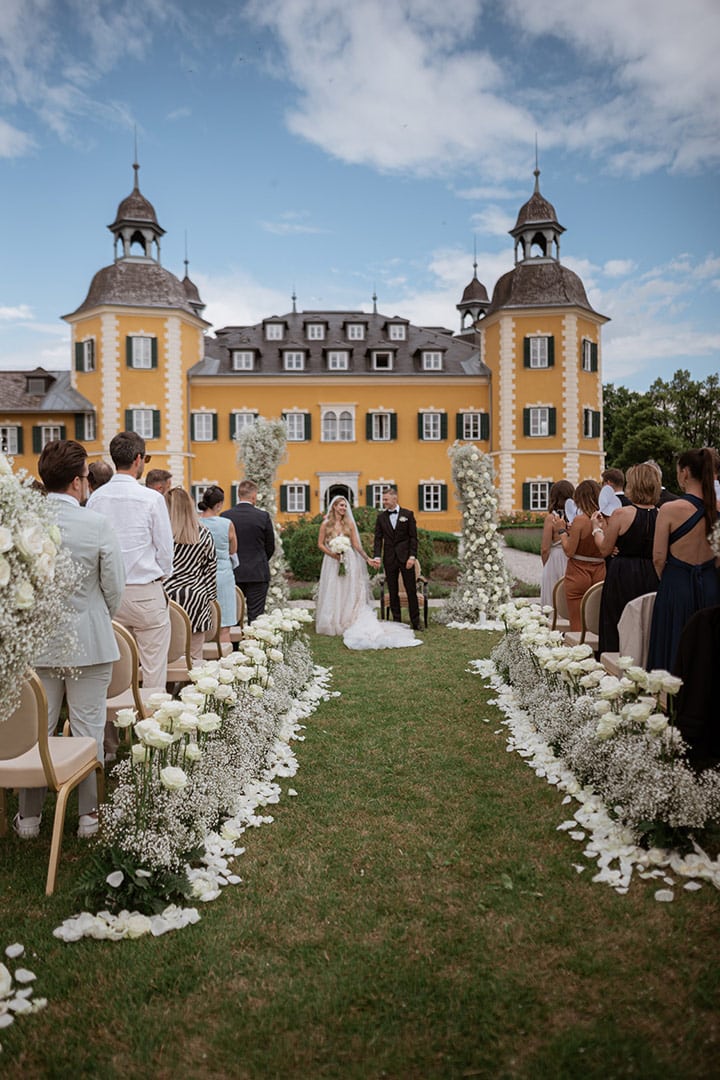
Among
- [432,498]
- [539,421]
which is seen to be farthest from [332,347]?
[539,421]

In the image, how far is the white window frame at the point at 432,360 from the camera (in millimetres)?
35469

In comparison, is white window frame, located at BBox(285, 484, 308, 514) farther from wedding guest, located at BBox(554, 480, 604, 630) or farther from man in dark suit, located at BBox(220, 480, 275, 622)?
wedding guest, located at BBox(554, 480, 604, 630)

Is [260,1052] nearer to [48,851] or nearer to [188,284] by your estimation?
[48,851]

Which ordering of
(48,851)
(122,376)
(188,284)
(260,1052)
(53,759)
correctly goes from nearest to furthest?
(260,1052) → (53,759) → (48,851) → (122,376) → (188,284)

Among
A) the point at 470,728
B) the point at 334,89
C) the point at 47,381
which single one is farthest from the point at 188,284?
the point at 470,728

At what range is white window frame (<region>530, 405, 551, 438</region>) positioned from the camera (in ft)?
110

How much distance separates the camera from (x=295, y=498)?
35156 mm

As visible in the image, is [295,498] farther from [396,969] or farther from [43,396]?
[396,969]

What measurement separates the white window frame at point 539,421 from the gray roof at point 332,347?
302 centimetres

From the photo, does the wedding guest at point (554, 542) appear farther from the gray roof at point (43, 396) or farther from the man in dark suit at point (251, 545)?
the gray roof at point (43, 396)

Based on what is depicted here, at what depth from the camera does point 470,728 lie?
253 inches

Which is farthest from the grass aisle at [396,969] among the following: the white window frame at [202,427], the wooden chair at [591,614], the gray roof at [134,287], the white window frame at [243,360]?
the white window frame at [243,360]

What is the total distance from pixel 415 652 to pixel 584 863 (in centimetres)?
610

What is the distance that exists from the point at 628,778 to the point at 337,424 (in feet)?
105
